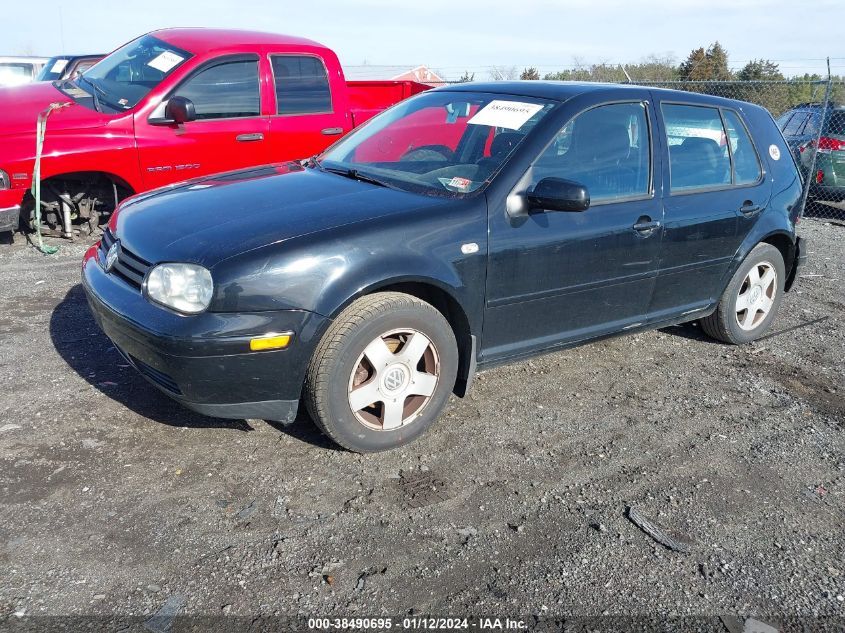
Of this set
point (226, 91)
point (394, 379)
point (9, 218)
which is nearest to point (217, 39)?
point (226, 91)

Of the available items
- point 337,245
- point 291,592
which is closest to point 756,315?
point 337,245

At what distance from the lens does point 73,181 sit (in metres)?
6.45

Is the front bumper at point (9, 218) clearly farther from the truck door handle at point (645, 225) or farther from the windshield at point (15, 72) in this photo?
the windshield at point (15, 72)

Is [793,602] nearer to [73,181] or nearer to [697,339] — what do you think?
[697,339]

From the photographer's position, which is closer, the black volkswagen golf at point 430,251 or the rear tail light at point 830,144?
the black volkswagen golf at point 430,251

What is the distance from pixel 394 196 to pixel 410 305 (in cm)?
57

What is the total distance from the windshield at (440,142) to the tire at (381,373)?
0.70 metres

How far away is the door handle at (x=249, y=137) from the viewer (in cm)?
663

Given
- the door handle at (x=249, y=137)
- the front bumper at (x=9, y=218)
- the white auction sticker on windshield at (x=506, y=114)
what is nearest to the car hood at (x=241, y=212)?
the white auction sticker on windshield at (x=506, y=114)

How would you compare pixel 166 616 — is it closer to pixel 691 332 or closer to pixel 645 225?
pixel 645 225

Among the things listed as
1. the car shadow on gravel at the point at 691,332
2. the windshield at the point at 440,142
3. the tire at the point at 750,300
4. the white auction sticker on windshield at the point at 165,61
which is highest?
the white auction sticker on windshield at the point at 165,61

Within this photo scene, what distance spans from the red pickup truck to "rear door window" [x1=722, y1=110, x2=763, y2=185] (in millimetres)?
3771

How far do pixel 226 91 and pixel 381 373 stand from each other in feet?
14.2

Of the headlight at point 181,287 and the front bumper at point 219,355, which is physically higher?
the headlight at point 181,287
